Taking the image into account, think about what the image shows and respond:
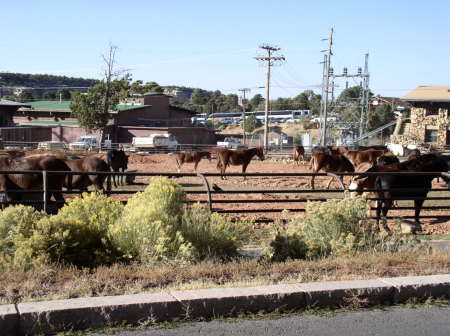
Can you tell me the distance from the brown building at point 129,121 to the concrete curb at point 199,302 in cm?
6092

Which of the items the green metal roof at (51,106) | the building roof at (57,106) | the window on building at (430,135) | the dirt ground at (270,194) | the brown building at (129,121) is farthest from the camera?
the green metal roof at (51,106)

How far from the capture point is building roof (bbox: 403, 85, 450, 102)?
2119 inches

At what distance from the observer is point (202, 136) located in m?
73.1

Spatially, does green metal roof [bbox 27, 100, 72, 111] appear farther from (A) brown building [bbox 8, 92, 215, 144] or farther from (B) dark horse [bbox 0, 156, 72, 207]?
(B) dark horse [bbox 0, 156, 72, 207]

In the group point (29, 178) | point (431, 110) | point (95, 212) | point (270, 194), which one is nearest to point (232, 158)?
point (270, 194)

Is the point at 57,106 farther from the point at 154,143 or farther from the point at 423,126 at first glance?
the point at 423,126

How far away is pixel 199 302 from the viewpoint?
5.48 metres

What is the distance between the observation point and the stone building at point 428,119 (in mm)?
53688

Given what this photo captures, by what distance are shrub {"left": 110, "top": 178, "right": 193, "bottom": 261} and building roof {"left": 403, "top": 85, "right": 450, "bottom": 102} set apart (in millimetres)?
50378

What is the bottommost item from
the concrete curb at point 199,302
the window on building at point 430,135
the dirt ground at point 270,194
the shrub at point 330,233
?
the dirt ground at point 270,194

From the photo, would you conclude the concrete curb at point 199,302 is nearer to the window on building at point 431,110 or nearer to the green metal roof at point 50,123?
the window on building at point 431,110

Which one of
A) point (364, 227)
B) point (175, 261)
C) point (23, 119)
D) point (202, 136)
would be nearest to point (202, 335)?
point (175, 261)

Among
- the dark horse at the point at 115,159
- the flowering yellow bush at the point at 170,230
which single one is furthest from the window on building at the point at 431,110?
the flowering yellow bush at the point at 170,230

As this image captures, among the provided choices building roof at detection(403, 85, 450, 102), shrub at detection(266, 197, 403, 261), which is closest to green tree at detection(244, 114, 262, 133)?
building roof at detection(403, 85, 450, 102)
